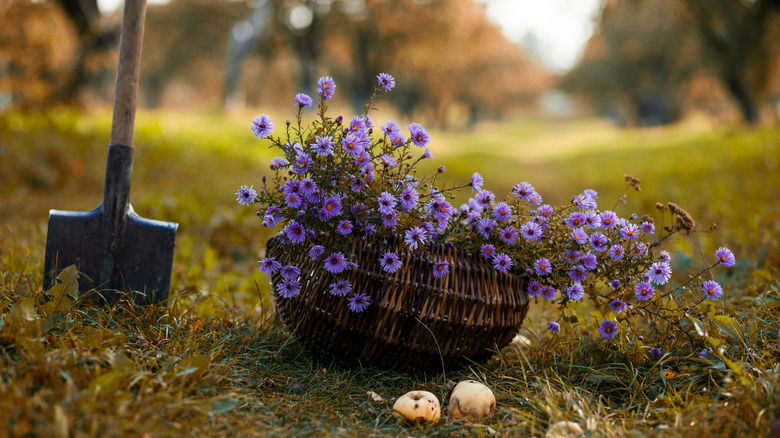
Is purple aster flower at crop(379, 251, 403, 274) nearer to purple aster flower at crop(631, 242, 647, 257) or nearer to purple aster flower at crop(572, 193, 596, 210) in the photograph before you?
purple aster flower at crop(572, 193, 596, 210)

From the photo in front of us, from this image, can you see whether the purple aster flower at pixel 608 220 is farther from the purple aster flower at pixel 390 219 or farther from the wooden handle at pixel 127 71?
the wooden handle at pixel 127 71

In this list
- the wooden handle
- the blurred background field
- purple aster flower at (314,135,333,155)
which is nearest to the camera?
the blurred background field

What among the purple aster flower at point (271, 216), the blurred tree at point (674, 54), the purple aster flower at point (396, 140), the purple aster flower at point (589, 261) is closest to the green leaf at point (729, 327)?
the purple aster flower at point (589, 261)

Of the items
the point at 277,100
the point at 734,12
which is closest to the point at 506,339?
the point at 734,12

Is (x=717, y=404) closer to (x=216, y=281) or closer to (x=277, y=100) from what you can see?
(x=216, y=281)

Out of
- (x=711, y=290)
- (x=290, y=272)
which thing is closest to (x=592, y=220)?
(x=711, y=290)

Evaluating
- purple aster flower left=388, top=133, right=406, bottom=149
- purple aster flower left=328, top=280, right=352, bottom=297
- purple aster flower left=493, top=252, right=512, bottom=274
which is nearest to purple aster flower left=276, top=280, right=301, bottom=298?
purple aster flower left=328, top=280, right=352, bottom=297
